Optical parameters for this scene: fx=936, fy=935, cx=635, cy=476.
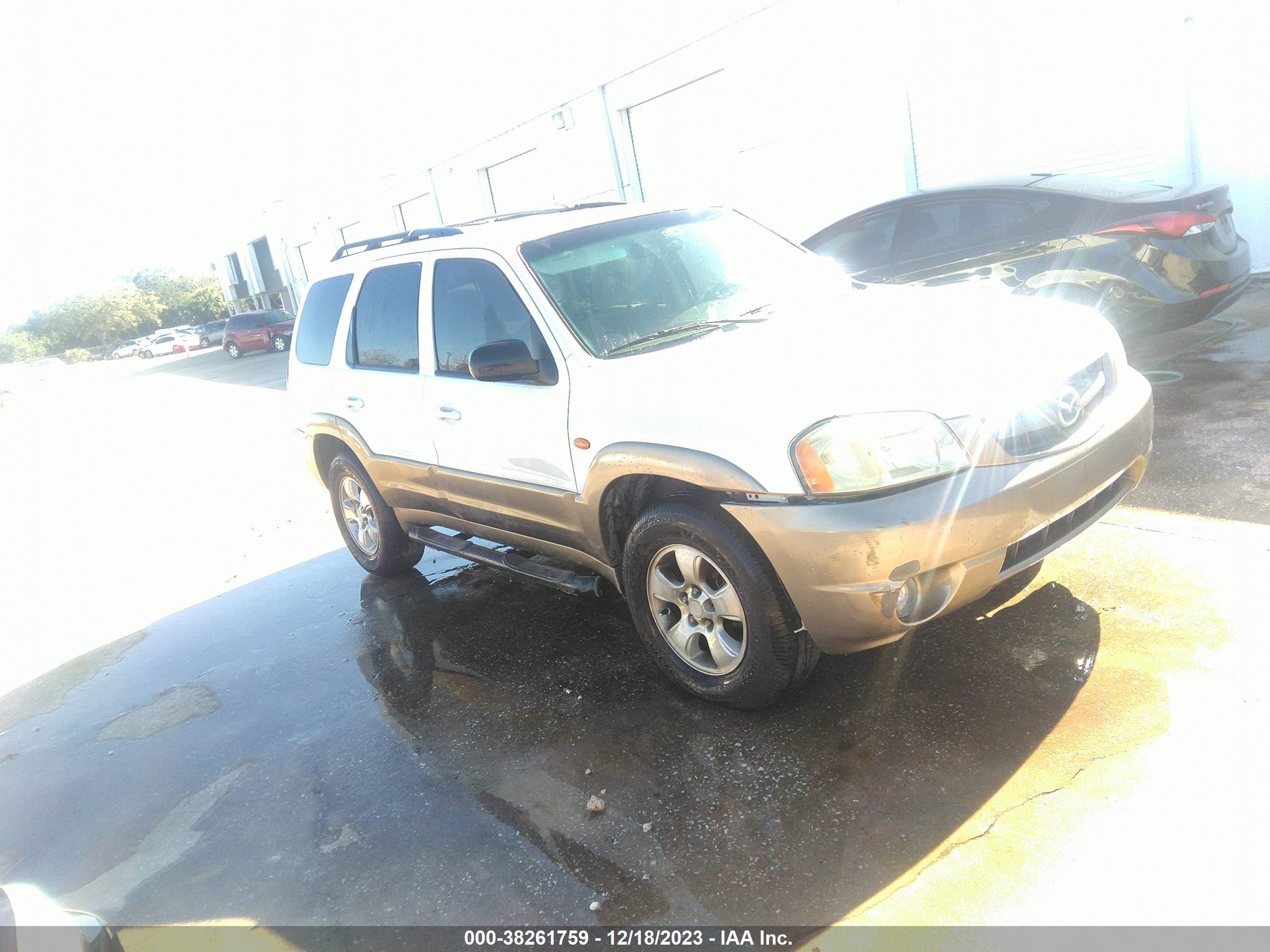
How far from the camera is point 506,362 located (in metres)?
3.71

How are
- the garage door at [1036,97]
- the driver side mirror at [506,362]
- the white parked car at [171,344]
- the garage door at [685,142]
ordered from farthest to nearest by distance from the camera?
1. the white parked car at [171,344]
2. the garage door at [685,142]
3. the garage door at [1036,97]
4. the driver side mirror at [506,362]

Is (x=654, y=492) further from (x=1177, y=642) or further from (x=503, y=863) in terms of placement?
(x=1177, y=642)

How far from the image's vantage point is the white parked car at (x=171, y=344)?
55.8 meters

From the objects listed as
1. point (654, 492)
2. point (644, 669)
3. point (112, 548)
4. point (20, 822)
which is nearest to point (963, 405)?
point (654, 492)

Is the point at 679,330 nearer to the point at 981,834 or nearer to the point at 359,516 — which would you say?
the point at 981,834

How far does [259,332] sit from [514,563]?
34518mm

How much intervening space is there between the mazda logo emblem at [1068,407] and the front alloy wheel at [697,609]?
1.26 meters

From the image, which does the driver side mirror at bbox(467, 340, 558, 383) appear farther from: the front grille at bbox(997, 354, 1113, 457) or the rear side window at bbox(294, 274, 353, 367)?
the rear side window at bbox(294, 274, 353, 367)

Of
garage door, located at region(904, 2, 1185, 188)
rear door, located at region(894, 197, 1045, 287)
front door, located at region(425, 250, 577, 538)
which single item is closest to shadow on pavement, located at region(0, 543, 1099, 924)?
front door, located at region(425, 250, 577, 538)

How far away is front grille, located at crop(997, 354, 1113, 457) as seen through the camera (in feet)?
9.98

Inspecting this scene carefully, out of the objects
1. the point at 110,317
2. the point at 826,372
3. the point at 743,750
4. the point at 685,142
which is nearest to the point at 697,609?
the point at 743,750

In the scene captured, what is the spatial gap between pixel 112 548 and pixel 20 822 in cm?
497

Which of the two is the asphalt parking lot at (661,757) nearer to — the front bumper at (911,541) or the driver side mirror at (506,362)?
the front bumper at (911,541)

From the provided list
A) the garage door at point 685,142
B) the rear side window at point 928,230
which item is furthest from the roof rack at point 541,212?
the garage door at point 685,142
